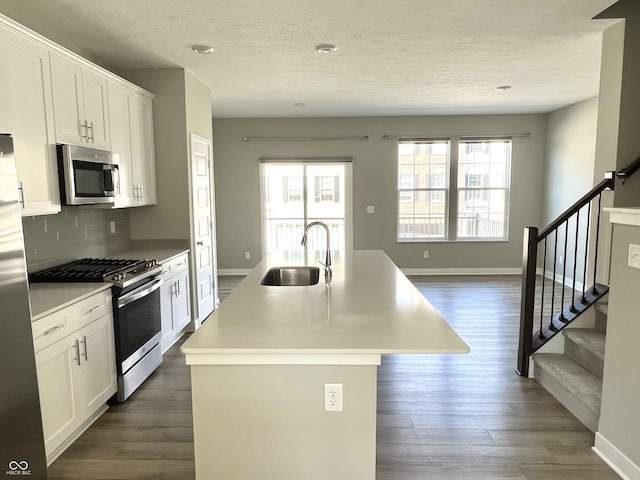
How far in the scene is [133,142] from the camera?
3.72m

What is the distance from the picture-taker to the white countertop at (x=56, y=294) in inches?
82.1

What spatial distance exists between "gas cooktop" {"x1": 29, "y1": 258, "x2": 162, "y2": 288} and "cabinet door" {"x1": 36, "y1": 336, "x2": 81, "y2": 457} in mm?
502

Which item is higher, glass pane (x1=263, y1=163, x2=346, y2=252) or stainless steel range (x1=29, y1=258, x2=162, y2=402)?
glass pane (x1=263, y1=163, x2=346, y2=252)

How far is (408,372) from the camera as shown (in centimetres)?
331

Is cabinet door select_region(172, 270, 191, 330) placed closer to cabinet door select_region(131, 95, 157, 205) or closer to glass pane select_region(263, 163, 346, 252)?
cabinet door select_region(131, 95, 157, 205)

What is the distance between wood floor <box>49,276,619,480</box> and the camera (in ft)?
7.05

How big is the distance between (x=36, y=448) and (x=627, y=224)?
3.03 metres

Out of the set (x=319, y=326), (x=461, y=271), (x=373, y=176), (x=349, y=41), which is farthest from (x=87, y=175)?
(x=461, y=271)

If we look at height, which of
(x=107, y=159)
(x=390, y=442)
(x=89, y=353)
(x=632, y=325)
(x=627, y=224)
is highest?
(x=107, y=159)

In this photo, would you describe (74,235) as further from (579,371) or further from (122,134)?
(579,371)

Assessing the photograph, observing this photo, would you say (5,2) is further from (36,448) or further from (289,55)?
(36,448)

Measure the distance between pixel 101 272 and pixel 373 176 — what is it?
5.00 metres

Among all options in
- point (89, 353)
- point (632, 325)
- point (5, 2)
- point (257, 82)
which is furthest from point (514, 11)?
point (89, 353)

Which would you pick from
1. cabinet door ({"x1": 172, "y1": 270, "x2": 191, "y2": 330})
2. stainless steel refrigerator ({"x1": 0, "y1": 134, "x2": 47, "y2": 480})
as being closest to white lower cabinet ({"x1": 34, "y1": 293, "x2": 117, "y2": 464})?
stainless steel refrigerator ({"x1": 0, "y1": 134, "x2": 47, "y2": 480})
